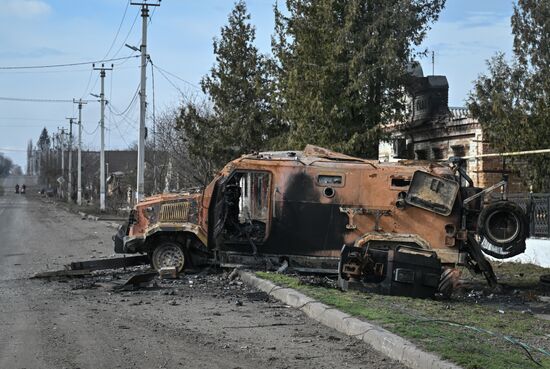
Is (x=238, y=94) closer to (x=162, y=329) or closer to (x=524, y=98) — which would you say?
(x=524, y=98)

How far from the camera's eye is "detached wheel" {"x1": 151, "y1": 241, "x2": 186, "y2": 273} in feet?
42.3

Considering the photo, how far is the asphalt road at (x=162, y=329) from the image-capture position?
21.3 ft

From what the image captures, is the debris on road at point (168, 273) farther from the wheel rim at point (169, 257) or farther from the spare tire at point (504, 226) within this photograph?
the spare tire at point (504, 226)

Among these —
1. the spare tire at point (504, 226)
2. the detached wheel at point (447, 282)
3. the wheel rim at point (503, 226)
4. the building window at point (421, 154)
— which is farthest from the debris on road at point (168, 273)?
the building window at point (421, 154)

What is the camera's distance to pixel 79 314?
29.2 feet

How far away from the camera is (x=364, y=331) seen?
7.27 m

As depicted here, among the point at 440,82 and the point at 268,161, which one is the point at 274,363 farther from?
the point at 440,82

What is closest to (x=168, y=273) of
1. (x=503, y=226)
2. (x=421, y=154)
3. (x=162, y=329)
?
(x=162, y=329)

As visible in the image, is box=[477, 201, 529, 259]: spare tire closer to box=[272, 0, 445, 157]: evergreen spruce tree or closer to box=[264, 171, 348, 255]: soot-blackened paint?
box=[264, 171, 348, 255]: soot-blackened paint

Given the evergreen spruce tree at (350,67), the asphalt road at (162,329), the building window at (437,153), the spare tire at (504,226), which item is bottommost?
the asphalt road at (162,329)

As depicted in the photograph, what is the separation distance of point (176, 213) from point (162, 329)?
494 centimetres

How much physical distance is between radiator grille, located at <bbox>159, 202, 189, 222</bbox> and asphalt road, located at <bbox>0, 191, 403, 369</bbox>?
1150 mm

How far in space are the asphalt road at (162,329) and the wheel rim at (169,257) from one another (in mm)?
491

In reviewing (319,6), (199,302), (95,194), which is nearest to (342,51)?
(319,6)
